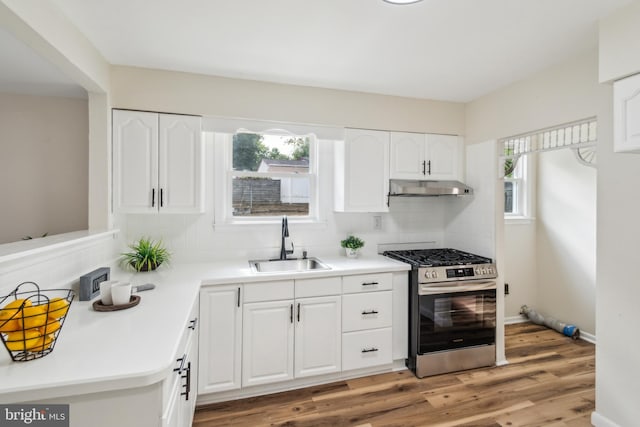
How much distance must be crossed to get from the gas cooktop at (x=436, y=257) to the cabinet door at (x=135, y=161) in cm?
215

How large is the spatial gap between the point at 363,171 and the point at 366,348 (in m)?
1.54

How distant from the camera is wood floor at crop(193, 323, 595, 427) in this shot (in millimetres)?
2078

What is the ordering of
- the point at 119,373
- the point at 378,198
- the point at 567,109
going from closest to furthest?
the point at 119,373 → the point at 567,109 → the point at 378,198

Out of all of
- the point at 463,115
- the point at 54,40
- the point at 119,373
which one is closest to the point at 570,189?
the point at 463,115

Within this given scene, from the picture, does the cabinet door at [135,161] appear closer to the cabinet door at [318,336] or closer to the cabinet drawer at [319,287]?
the cabinet drawer at [319,287]

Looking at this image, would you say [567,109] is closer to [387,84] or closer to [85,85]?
[387,84]

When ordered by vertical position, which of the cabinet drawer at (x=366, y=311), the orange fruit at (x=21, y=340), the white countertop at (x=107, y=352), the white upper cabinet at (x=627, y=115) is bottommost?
the cabinet drawer at (x=366, y=311)

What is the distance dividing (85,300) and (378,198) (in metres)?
2.31

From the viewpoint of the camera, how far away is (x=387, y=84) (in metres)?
2.74

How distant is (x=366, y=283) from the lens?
8.41ft

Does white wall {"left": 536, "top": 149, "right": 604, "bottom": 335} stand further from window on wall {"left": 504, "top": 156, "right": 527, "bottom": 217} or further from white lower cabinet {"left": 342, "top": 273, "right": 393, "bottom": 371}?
white lower cabinet {"left": 342, "top": 273, "right": 393, "bottom": 371}

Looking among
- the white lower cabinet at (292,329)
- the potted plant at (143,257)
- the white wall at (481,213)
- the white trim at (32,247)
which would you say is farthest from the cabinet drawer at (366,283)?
the white trim at (32,247)

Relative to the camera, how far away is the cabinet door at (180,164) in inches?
96.6

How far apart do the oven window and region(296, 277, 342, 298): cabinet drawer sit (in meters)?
0.72
